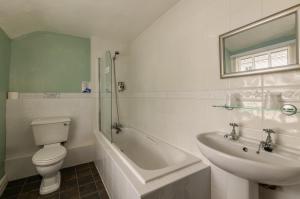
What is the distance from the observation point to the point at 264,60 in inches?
37.2

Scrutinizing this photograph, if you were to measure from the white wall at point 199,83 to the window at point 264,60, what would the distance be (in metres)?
0.08

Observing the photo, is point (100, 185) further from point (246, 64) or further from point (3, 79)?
point (246, 64)

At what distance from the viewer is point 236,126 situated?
3.58ft

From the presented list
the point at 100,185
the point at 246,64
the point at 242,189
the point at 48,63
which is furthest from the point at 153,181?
the point at 48,63

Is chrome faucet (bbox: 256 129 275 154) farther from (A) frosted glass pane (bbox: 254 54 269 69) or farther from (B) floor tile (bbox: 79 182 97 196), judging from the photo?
(B) floor tile (bbox: 79 182 97 196)

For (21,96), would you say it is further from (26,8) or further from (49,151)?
(26,8)

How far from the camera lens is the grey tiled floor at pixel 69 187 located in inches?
66.9

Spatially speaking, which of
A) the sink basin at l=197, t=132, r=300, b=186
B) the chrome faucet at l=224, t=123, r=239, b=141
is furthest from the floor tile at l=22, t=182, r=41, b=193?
the chrome faucet at l=224, t=123, r=239, b=141

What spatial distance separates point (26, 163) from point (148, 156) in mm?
1832

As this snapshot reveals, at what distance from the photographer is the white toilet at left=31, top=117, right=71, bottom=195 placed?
5.57 ft

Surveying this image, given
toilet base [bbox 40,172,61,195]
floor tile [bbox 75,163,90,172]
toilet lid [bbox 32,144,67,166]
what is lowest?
floor tile [bbox 75,163,90,172]

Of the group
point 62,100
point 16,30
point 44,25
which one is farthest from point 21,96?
point 44,25

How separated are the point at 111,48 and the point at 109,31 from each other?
40 centimetres

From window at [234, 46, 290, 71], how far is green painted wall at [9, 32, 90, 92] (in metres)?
2.41
